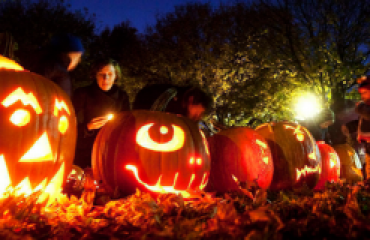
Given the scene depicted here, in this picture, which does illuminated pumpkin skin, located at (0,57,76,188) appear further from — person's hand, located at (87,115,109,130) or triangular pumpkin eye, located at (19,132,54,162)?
person's hand, located at (87,115,109,130)

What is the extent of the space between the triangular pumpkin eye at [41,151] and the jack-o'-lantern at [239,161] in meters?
2.15

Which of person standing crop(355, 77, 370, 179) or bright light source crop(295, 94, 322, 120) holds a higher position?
bright light source crop(295, 94, 322, 120)

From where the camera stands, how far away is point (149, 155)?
2934 millimetres

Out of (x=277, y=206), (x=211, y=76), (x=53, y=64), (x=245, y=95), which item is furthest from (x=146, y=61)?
(x=277, y=206)

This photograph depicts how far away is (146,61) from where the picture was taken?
20.2 m

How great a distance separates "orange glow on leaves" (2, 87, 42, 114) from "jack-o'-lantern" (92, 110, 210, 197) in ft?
2.75

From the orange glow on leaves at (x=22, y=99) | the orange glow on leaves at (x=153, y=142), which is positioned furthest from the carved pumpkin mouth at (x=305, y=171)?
the orange glow on leaves at (x=22, y=99)

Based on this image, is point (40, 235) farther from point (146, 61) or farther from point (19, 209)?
point (146, 61)

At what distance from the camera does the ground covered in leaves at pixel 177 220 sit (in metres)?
1.64

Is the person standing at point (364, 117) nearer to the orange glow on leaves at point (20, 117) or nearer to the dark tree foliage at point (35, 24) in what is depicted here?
the orange glow on leaves at point (20, 117)

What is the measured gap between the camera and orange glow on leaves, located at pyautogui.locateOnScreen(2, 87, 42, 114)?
236cm

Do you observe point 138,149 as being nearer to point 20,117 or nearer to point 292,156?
point 20,117

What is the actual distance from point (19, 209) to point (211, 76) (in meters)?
15.7

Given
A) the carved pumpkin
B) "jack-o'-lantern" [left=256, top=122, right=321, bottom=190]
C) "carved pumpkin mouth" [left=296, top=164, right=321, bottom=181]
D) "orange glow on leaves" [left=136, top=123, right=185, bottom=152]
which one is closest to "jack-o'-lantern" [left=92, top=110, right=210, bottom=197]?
"orange glow on leaves" [left=136, top=123, right=185, bottom=152]
